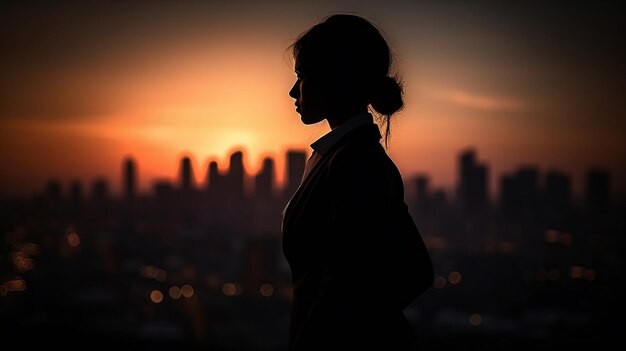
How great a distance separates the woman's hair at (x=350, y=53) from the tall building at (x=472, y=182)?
94.1 feet

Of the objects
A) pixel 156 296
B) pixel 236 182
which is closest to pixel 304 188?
pixel 236 182

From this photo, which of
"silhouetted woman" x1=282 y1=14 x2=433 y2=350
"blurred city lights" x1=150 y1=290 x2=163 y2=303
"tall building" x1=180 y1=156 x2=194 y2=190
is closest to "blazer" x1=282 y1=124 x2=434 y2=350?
"silhouetted woman" x1=282 y1=14 x2=433 y2=350

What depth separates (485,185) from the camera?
96.7ft

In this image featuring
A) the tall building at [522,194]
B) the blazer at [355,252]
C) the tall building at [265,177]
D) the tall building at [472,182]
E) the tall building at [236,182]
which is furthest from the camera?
the tall building at [522,194]

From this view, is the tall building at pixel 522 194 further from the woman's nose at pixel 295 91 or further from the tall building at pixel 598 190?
the woman's nose at pixel 295 91

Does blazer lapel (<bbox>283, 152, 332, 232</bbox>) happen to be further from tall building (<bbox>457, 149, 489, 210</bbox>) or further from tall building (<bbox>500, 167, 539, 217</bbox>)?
tall building (<bbox>500, 167, 539, 217</bbox>)

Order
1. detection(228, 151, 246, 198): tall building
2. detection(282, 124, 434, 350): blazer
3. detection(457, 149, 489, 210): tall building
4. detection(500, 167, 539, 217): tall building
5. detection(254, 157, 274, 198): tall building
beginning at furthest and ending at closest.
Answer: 1. detection(500, 167, 539, 217): tall building
2. detection(457, 149, 489, 210): tall building
3. detection(254, 157, 274, 198): tall building
4. detection(228, 151, 246, 198): tall building
5. detection(282, 124, 434, 350): blazer

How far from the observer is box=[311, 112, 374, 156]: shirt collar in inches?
33.4

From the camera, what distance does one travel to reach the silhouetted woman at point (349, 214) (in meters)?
0.74

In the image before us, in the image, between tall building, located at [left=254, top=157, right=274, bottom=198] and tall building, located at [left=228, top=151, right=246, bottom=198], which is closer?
tall building, located at [left=228, top=151, right=246, bottom=198]

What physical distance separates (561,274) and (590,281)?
2626mm

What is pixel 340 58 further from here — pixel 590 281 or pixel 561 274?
pixel 561 274

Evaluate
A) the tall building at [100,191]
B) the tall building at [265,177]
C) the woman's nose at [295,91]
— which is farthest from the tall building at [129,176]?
the woman's nose at [295,91]

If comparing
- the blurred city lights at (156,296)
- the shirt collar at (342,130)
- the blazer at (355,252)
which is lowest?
the blurred city lights at (156,296)
